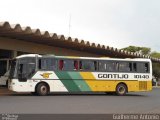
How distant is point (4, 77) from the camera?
30.5 metres

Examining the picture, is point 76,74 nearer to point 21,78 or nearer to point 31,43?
point 21,78

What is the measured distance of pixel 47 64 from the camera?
26797 mm

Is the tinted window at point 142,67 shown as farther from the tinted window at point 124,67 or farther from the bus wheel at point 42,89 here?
the bus wheel at point 42,89

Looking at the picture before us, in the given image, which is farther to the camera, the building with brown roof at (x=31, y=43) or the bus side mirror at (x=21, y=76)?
the building with brown roof at (x=31, y=43)

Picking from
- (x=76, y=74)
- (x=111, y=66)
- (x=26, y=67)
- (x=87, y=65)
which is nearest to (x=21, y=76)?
(x=26, y=67)

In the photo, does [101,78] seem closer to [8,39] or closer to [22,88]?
[22,88]

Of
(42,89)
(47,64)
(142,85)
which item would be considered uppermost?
(47,64)

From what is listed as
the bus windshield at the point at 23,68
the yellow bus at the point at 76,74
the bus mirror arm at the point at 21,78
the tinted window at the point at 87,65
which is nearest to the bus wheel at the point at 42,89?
the yellow bus at the point at 76,74

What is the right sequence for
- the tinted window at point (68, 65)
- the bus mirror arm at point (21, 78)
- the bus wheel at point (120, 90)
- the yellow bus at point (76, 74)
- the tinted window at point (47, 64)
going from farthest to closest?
the bus wheel at point (120, 90) < the tinted window at point (68, 65) < the tinted window at point (47, 64) < the yellow bus at point (76, 74) < the bus mirror arm at point (21, 78)

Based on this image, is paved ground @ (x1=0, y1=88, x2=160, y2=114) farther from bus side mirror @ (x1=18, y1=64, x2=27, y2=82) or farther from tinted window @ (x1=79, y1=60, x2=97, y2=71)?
tinted window @ (x1=79, y1=60, x2=97, y2=71)

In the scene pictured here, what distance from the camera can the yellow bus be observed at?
2622 centimetres

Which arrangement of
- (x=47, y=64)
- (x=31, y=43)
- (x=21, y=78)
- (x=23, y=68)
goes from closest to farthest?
1. (x=21, y=78)
2. (x=23, y=68)
3. (x=47, y=64)
4. (x=31, y=43)

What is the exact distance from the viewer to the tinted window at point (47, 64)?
87.3 ft

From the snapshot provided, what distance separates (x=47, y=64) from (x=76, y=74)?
210 cm
